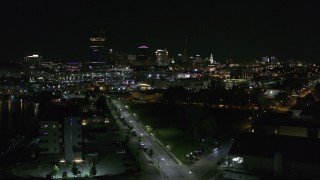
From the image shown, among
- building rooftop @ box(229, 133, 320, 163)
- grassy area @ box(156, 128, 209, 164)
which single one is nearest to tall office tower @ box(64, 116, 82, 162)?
grassy area @ box(156, 128, 209, 164)

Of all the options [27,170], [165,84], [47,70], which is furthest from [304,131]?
[47,70]

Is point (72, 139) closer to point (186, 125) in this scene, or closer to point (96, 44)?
point (186, 125)

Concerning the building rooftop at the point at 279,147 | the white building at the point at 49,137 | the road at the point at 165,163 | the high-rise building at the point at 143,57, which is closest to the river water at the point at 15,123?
the white building at the point at 49,137

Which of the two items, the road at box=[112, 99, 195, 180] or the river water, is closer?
the road at box=[112, 99, 195, 180]

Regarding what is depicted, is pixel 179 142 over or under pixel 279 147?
under

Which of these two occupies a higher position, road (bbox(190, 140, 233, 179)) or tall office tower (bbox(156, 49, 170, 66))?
tall office tower (bbox(156, 49, 170, 66))

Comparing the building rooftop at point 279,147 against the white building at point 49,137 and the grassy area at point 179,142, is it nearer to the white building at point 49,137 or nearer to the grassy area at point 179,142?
the grassy area at point 179,142

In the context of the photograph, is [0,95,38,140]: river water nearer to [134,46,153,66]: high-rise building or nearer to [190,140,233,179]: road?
[190,140,233,179]: road

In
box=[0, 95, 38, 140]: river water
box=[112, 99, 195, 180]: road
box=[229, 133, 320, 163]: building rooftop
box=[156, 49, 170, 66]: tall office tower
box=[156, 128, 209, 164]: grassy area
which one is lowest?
box=[0, 95, 38, 140]: river water

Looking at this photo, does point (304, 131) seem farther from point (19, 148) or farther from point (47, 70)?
point (47, 70)

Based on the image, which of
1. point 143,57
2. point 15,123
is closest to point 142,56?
point 143,57

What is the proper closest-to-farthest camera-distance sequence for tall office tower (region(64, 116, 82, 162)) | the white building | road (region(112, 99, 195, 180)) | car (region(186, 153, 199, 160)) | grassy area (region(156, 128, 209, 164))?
road (region(112, 99, 195, 180)) → car (region(186, 153, 199, 160)) → tall office tower (region(64, 116, 82, 162)) → grassy area (region(156, 128, 209, 164)) → the white building
